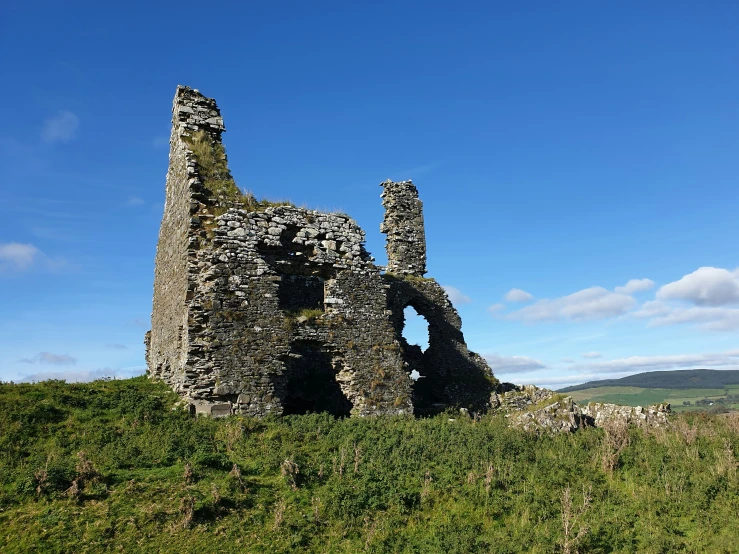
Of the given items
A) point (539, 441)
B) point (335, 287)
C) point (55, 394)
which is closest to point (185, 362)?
point (55, 394)

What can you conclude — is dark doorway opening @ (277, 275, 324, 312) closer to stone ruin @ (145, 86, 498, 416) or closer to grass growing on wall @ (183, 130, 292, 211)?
stone ruin @ (145, 86, 498, 416)

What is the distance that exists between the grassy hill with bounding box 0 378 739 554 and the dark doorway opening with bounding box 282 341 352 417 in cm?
457

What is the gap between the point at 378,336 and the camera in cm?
1775

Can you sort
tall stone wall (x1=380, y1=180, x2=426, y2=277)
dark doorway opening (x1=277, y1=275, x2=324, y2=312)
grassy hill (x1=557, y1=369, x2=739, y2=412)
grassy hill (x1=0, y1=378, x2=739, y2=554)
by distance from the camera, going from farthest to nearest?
grassy hill (x1=557, y1=369, x2=739, y2=412) < tall stone wall (x1=380, y1=180, x2=426, y2=277) < dark doorway opening (x1=277, y1=275, x2=324, y2=312) < grassy hill (x1=0, y1=378, x2=739, y2=554)

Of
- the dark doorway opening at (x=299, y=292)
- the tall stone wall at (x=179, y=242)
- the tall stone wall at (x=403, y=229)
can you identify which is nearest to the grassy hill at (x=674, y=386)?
the tall stone wall at (x=403, y=229)

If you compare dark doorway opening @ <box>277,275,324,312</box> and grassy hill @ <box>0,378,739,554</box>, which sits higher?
dark doorway opening @ <box>277,275,324,312</box>

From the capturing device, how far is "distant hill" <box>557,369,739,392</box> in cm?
12412

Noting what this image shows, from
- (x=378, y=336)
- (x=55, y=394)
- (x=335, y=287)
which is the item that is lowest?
(x=55, y=394)

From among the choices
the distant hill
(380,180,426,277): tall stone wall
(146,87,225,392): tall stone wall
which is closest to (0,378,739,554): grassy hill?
(146,87,225,392): tall stone wall

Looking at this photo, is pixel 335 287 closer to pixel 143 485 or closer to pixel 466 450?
pixel 466 450

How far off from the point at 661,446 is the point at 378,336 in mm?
8688

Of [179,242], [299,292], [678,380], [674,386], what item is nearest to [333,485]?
[179,242]

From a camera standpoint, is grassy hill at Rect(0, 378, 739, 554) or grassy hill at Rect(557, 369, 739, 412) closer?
grassy hill at Rect(0, 378, 739, 554)

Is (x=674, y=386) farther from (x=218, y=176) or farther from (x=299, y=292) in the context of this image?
(x=218, y=176)
